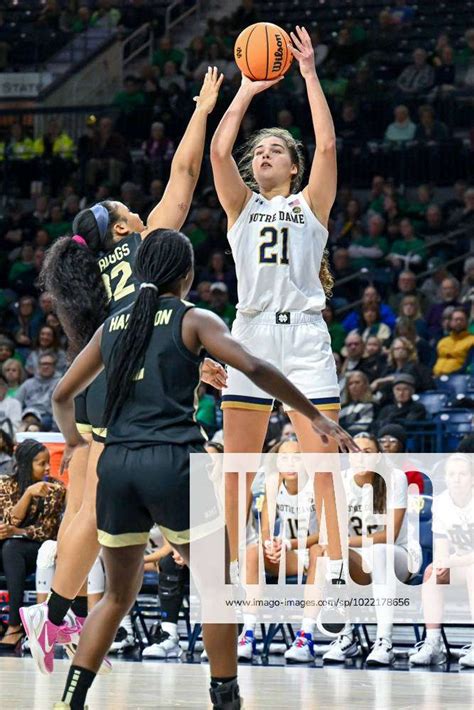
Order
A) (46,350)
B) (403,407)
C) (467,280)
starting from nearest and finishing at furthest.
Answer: (403,407) < (467,280) < (46,350)

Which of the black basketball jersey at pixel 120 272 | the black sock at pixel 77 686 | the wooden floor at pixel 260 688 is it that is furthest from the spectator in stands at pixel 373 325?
the black sock at pixel 77 686

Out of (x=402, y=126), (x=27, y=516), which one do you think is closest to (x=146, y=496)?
(x=27, y=516)

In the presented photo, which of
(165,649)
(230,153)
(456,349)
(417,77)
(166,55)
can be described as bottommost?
(165,649)

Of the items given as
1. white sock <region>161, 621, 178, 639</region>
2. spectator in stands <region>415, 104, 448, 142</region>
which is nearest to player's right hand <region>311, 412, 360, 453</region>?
white sock <region>161, 621, 178, 639</region>

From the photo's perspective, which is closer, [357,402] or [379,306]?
[357,402]

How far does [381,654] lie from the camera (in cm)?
753

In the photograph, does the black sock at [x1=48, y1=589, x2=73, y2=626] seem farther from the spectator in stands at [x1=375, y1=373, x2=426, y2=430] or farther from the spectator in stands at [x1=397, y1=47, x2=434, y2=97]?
the spectator in stands at [x1=397, y1=47, x2=434, y2=97]

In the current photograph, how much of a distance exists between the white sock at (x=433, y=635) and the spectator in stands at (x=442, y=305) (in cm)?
501

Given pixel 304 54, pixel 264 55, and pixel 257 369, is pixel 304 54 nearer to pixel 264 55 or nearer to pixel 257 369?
pixel 264 55

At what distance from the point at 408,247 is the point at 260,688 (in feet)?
27.3

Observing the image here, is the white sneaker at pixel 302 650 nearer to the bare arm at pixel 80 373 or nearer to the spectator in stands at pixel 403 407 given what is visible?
the bare arm at pixel 80 373

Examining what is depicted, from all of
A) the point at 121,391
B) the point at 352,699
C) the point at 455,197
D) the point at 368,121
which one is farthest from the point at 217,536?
the point at 368,121

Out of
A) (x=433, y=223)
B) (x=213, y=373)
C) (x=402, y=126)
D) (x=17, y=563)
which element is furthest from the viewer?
(x=402, y=126)

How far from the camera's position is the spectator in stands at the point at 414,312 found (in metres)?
12.1
